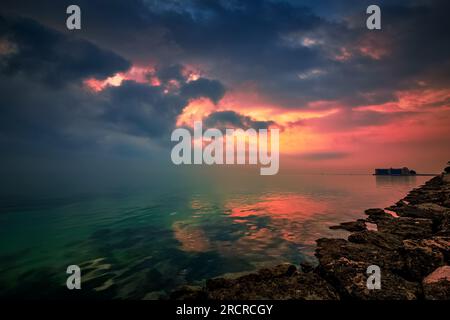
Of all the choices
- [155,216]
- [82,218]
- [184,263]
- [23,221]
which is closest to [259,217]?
[155,216]

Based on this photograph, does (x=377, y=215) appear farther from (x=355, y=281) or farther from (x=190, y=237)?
(x=190, y=237)

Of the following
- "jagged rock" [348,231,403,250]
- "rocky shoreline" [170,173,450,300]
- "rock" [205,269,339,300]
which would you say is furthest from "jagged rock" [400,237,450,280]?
"rock" [205,269,339,300]

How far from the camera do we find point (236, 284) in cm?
1056

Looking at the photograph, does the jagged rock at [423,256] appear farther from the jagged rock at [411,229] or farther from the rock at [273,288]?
the jagged rock at [411,229]

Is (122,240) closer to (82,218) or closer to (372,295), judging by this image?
(82,218)

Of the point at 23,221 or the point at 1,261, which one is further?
the point at 23,221

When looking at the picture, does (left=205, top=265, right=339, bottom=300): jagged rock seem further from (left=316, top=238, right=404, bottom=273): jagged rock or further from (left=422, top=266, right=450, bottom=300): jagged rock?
(left=422, top=266, right=450, bottom=300): jagged rock

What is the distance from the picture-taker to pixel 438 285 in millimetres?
8438

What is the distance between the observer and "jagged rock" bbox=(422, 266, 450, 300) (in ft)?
26.2

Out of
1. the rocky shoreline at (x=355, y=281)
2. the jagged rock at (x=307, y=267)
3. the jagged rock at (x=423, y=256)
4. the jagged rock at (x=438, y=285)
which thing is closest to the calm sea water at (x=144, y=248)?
the jagged rock at (x=307, y=267)

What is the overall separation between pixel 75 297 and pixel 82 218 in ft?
84.6

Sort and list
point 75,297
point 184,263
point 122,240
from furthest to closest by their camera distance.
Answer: point 122,240, point 184,263, point 75,297

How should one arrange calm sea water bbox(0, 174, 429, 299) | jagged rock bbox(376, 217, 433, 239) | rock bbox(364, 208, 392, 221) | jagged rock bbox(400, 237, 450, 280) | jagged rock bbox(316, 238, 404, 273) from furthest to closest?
rock bbox(364, 208, 392, 221), jagged rock bbox(376, 217, 433, 239), calm sea water bbox(0, 174, 429, 299), jagged rock bbox(316, 238, 404, 273), jagged rock bbox(400, 237, 450, 280)

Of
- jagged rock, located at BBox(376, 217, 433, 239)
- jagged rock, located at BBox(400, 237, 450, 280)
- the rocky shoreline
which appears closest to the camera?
the rocky shoreline
